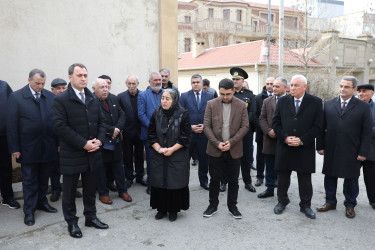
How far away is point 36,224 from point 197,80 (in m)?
3.43

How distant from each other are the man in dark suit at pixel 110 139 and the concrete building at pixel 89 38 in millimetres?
2026

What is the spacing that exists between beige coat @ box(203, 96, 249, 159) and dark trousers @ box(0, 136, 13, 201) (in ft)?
10.0

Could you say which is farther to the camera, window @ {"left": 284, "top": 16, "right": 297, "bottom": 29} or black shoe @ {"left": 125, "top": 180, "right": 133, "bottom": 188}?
window @ {"left": 284, "top": 16, "right": 297, "bottom": 29}

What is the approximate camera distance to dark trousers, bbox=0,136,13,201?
183 inches

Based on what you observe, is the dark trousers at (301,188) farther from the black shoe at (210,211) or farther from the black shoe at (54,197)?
the black shoe at (54,197)

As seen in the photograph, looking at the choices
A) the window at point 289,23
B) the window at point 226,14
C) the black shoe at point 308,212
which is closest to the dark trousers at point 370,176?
the black shoe at point 308,212

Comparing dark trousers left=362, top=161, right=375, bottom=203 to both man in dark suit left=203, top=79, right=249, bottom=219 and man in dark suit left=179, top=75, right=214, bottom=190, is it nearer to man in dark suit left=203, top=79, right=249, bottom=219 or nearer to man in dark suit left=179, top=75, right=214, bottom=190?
man in dark suit left=203, top=79, right=249, bottom=219

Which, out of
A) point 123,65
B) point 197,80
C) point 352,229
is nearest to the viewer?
point 352,229

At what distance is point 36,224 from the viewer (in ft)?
13.7

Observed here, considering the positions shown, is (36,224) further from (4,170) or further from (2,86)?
(2,86)

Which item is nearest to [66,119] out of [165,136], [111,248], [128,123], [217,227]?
[165,136]

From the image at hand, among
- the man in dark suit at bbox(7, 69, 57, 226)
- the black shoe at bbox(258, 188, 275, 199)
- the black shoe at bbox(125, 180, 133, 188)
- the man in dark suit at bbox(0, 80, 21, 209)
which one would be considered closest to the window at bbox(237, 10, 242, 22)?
the black shoe at bbox(125, 180, 133, 188)

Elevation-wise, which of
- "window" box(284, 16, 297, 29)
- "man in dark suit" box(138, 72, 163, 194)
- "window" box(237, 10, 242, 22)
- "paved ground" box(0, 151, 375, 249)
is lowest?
"paved ground" box(0, 151, 375, 249)

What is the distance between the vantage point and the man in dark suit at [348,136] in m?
4.41
